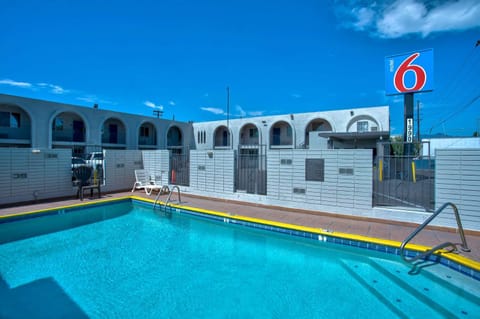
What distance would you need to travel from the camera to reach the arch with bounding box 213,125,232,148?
2805 centimetres

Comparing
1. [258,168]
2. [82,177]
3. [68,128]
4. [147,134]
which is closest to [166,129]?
[147,134]

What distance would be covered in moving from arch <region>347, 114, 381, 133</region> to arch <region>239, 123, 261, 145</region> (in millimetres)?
10074

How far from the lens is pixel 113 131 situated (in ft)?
74.5

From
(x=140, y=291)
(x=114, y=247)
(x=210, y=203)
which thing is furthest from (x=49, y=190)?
(x=140, y=291)

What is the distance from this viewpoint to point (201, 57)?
15922 mm

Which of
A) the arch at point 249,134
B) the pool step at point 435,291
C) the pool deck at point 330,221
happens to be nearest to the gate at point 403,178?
the pool deck at point 330,221

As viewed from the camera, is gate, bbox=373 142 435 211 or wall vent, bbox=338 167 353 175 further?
wall vent, bbox=338 167 353 175

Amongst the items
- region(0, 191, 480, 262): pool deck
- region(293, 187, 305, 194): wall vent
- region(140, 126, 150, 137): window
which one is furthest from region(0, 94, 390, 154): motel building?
region(0, 191, 480, 262): pool deck

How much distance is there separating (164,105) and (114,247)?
31.3 meters

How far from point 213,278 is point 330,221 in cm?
350

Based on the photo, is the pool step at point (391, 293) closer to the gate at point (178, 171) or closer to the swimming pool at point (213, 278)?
the swimming pool at point (213, 278)

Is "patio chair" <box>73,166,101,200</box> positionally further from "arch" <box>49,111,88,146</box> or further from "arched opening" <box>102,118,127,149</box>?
"arched opening" <box>102,118,127,149</box>

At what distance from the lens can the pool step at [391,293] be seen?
10.5 ft

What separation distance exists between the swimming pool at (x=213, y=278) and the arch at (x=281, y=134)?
62.1 feet
